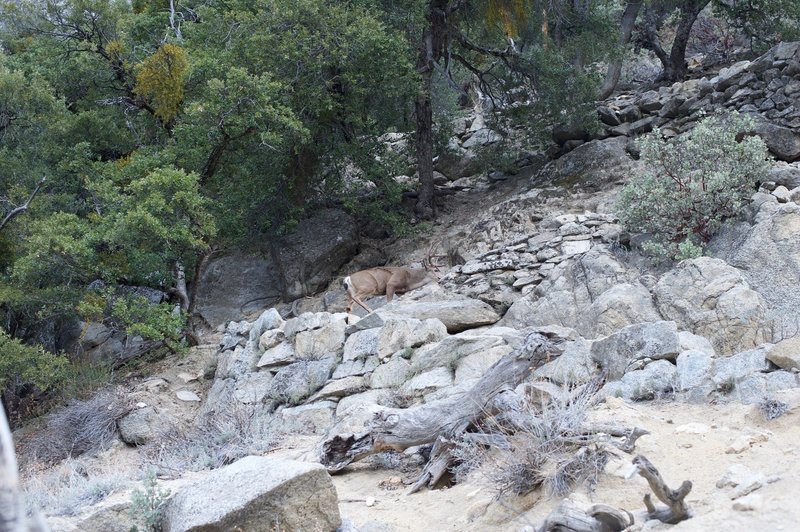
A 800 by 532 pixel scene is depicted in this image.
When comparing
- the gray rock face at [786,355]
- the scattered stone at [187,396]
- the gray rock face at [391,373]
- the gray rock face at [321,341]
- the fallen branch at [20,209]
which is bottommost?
the scattered stone at [187,396]

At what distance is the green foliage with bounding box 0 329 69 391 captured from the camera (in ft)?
45.2

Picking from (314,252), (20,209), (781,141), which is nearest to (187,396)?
(20,209)

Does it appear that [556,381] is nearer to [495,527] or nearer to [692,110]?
[495,527]

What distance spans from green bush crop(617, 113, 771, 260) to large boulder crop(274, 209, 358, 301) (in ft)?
24.1

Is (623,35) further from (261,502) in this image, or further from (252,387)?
(261,502)

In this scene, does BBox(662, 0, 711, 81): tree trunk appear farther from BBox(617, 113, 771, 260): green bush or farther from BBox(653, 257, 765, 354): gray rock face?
BBox(653, 257, 765, 354): gray rock face

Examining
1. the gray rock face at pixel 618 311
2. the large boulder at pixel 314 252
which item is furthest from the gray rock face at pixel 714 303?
the large boulder at pixel 314 252

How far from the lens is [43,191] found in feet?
58.3

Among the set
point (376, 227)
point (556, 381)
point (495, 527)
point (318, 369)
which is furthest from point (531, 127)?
point (495, 527)

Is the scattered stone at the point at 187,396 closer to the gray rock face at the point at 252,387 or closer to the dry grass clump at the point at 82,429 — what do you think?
the dry grass clump at the point at 82,429

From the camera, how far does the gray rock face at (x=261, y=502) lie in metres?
4.80

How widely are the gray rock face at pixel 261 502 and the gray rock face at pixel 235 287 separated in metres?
12.6

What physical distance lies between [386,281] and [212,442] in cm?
766

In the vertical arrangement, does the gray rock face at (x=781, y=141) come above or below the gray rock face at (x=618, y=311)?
above
